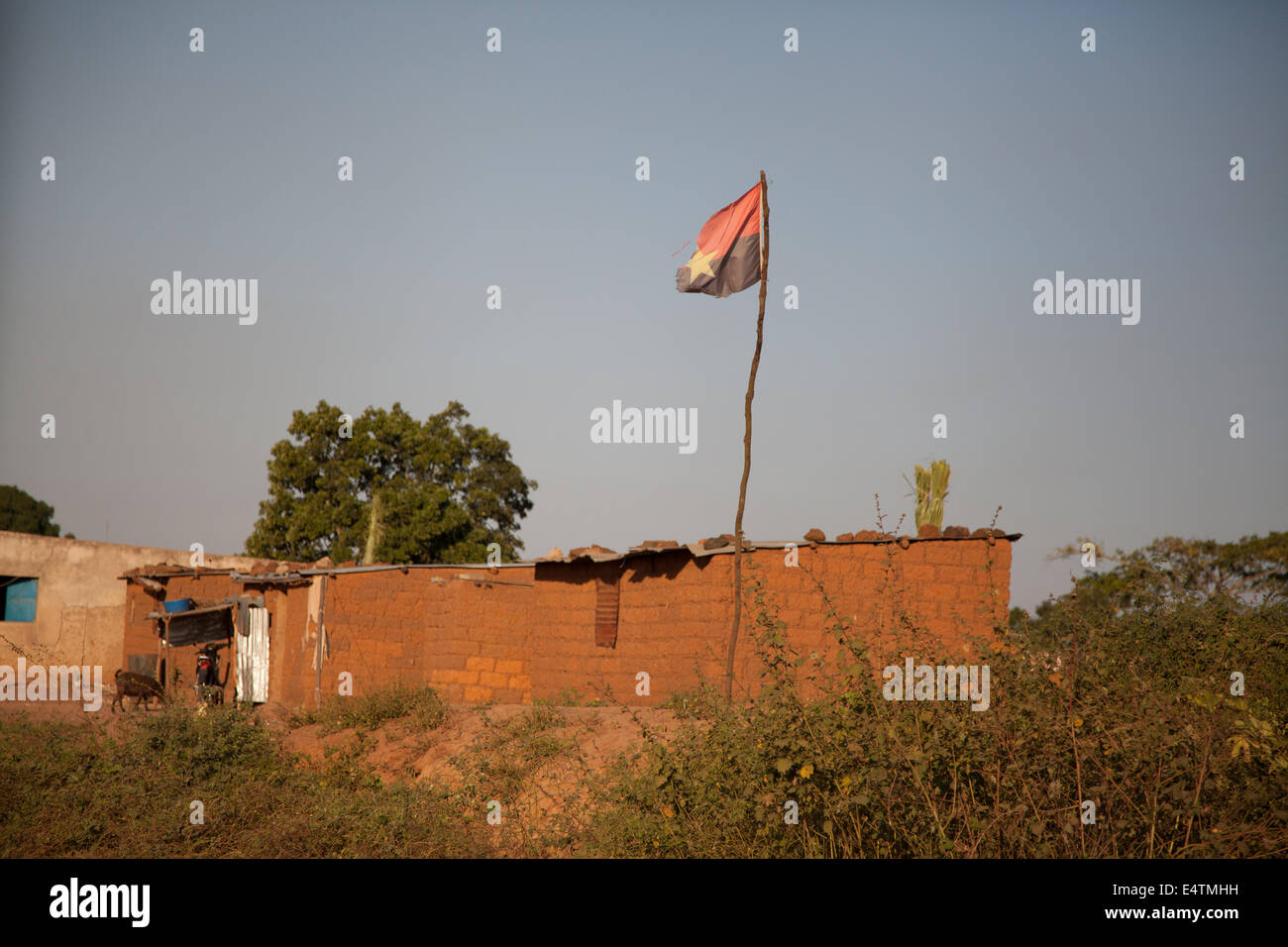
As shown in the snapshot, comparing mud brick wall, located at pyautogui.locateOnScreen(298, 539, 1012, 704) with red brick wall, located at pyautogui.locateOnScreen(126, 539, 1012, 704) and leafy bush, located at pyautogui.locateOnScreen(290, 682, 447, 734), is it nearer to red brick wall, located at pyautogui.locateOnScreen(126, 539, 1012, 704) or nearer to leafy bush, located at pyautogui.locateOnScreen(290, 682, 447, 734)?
red brick wall, located at pyautogui.locateOnScreen(126, 539, 1012, 704)

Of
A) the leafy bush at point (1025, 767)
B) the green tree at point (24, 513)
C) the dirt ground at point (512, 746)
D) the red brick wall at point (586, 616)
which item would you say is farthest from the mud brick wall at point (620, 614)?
the green tree at point (24, 513)

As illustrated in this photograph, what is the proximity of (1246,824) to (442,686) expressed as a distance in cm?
1148

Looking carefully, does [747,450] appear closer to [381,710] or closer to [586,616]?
[586,616]

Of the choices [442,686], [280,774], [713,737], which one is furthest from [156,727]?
[713,737]

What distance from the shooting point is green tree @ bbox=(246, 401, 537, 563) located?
26875mm

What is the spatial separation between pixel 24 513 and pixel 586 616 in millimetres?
36026

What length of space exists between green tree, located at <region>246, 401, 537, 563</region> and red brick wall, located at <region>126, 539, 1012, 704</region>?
30.0 ft

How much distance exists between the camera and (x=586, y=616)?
43.7ft

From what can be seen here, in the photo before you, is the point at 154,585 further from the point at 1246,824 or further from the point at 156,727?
the point at 1246,824

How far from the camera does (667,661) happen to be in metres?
12.2

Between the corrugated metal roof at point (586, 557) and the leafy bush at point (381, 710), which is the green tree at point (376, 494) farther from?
the leafy bush at point (381, 710)

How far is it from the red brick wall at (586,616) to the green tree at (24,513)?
27.1 metres

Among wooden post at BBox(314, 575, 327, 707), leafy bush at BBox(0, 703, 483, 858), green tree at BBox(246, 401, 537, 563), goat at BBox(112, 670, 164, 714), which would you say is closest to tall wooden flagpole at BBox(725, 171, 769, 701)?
leafy bush at BBox(0, 703, 483, 858)

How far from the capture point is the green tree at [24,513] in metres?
39.3
